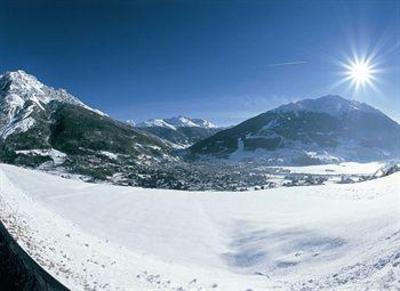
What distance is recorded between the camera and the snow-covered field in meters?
22.2

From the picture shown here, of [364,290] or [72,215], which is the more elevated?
[72,215]

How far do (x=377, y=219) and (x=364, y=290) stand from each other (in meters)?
12.9

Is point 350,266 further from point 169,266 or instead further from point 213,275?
point 169,266

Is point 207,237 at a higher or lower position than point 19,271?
higher

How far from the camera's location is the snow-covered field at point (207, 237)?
22.2 m

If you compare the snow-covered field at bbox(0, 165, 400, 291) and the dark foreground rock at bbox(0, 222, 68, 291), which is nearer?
the dark foreground rock at bbox(0, 222, 68, 291)

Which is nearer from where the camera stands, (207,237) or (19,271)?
(19,271)

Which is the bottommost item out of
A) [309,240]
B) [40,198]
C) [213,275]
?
[213,275]

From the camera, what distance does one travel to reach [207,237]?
39.6 meters

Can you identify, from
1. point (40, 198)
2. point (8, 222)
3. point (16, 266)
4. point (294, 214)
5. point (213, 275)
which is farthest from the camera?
point (40, 198)

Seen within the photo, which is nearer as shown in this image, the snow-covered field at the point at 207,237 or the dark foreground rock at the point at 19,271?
the dark foreground rock at the point at 19,271

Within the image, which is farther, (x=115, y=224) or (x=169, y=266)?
(x=115, y=224)

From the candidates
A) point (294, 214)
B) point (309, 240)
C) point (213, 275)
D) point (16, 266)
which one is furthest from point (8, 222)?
point (294, 214)

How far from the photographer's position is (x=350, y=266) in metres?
22.5
